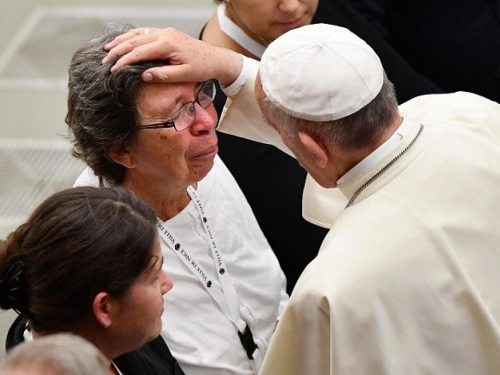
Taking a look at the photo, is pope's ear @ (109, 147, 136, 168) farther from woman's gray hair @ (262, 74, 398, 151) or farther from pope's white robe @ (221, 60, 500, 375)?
pope's white robe @ (221, 60, 500, 375)

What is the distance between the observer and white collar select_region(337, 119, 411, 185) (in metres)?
2.22

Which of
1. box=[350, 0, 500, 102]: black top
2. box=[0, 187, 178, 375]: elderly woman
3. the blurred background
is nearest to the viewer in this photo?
box=[0, 187, 178, 375]: elderly woman

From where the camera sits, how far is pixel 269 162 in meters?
3.28

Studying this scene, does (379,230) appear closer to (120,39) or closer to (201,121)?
(201,121)

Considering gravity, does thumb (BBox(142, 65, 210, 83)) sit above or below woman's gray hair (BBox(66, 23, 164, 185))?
above

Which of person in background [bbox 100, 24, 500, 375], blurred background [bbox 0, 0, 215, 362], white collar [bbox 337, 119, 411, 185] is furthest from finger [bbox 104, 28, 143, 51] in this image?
blurred background [bbox 0, 0, 215, 362]

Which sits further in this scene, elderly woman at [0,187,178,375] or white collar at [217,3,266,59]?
white collar at [217,3,266,59]

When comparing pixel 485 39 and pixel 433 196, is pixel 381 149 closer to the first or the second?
pixel 433 196

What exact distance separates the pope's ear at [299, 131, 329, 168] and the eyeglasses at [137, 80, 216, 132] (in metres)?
0.44

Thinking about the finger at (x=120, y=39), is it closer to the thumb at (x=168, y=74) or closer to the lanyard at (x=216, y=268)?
the thumb at (x=168, y=74)

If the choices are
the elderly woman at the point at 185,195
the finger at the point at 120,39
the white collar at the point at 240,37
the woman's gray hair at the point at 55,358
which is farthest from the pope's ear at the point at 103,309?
the white collar at the point at 240,37

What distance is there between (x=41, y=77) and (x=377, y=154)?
154 inches

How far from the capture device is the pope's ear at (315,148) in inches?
86.4

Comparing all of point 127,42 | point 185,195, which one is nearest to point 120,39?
point 127,42
